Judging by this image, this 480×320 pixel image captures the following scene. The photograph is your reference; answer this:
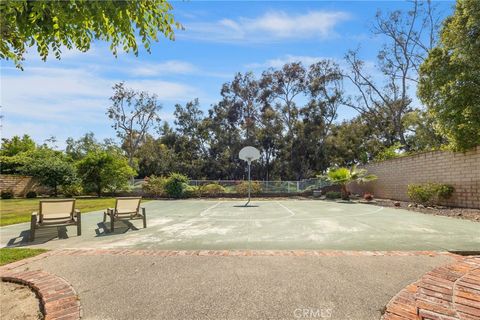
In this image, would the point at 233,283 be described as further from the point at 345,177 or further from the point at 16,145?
the point at 16,145

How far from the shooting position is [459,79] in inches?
486

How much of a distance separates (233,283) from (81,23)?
346 cm

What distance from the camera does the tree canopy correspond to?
2842 mm

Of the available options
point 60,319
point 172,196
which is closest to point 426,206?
point 60,319

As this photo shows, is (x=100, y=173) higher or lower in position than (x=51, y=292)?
higher

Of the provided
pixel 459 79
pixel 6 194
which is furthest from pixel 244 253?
pixel 6 194

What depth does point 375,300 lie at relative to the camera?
337 cm

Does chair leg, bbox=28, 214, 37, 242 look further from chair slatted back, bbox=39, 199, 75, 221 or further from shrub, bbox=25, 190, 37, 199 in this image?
shrub, bbox=25, 190, 37, 199

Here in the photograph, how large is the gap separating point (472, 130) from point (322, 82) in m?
23.4

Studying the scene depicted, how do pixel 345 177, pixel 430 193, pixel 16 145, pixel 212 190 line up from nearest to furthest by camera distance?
pixel 430 193
pixel 345 177
pixel 212 190
pixel 16 145

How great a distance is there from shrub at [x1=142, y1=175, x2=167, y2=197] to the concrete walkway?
18.5 meters

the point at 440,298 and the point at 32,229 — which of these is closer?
the point at 440,298

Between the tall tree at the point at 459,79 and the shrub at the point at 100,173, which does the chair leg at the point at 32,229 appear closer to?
the tall tree at the point at 459,79

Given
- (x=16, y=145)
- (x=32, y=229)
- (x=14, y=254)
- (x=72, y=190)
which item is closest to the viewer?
(x=14, y=254)
